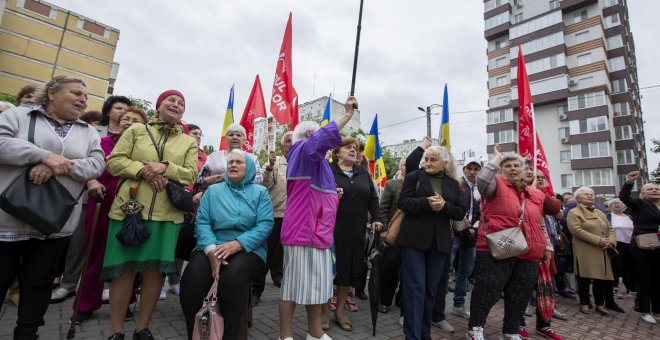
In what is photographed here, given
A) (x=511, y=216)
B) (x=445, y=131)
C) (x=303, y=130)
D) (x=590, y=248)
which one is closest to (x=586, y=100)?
(x=590, y=248)

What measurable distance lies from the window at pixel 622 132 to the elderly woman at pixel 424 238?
4170 cm

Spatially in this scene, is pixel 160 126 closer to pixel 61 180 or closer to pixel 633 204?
pixel 61 180

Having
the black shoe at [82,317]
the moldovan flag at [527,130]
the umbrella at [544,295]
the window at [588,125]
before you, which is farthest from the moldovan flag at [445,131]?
the window at [588,125]

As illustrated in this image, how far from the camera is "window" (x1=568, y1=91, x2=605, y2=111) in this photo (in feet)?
105

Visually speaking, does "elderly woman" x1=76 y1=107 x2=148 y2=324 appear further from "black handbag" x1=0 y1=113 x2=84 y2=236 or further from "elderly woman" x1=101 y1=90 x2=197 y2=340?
"black handbag" x1=0 y1=113 x2=84 y2=236

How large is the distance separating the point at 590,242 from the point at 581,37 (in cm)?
3882

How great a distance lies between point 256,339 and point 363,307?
75.5 inches

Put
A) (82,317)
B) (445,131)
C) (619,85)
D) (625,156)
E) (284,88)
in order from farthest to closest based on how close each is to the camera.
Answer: (619,85), (625,156), (284,88), (445,131), (82,317)

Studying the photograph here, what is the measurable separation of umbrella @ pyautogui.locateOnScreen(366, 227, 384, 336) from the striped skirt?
73 centimetres

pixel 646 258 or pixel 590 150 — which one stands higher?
pixel 590 150

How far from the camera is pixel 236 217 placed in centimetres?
302

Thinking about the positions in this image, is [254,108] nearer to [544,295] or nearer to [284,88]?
[284,88]

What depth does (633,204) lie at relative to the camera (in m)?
5.64

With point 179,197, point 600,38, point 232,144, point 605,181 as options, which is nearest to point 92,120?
point 232,144
